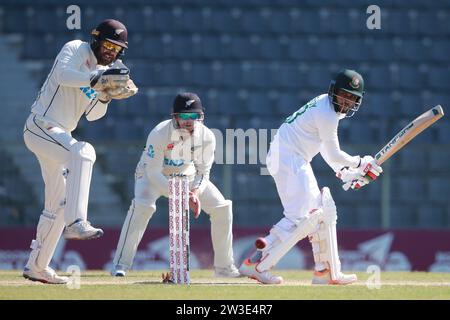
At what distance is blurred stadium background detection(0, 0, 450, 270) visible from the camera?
46.6 feet

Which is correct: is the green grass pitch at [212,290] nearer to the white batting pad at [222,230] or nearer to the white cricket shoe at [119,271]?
the white cricket shoe at [119,271]

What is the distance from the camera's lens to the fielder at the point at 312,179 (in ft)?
27.4

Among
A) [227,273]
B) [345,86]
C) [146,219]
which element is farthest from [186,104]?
[227,273]

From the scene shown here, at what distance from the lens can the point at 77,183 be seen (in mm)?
7695

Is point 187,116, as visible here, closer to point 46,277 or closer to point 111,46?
point 111,46

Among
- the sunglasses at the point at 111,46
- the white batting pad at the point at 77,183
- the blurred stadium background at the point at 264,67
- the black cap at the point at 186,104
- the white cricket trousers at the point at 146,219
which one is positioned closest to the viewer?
the white batting pad at the point at 77,183

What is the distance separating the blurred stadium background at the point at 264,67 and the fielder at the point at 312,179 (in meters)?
5.24

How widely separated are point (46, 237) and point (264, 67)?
843 cm

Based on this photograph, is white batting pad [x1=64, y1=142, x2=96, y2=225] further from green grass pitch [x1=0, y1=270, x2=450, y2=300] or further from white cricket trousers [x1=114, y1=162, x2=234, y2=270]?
white cricket trousers [x1=114, y1=162, x2=234, y2=270]

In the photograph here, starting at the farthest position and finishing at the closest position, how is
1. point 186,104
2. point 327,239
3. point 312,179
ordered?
point 186,104, point 312,179, point 327,239

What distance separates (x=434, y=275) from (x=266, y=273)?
7.15 feet

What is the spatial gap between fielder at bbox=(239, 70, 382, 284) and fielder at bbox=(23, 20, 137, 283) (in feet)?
4.65

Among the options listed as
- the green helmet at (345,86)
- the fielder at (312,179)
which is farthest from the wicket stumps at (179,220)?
the green helmet at (345,86)

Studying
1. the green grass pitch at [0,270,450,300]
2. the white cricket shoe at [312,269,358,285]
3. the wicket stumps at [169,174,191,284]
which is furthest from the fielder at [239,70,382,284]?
the wicket stumps at [169,174,191,284]
